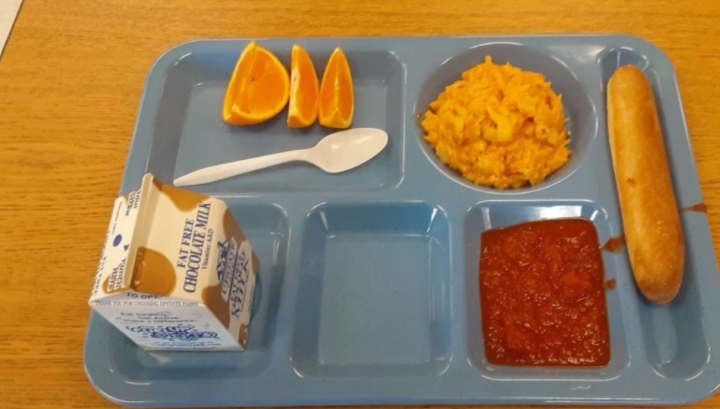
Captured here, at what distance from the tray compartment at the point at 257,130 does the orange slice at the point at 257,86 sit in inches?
1.2

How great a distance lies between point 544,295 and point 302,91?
64 cm

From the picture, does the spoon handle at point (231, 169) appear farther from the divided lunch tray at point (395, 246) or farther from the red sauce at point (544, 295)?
the red sauce at point (544, 295)

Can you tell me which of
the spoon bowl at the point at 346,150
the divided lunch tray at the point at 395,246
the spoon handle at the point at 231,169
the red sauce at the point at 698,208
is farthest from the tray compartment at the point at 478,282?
the spoon handle at the point at 231,169

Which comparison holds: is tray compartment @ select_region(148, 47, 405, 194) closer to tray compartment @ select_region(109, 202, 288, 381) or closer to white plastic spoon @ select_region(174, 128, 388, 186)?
white plastic spoon @ select_region(174, 128, 388, 186)

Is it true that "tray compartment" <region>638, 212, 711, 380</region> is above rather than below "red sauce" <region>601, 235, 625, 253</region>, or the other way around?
below

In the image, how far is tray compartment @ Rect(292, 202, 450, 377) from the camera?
1.01 meters

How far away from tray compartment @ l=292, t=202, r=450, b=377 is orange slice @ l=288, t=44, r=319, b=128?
0.23m

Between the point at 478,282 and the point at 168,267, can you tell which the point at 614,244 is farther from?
the point at 168,267

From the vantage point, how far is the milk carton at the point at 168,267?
2.49ft

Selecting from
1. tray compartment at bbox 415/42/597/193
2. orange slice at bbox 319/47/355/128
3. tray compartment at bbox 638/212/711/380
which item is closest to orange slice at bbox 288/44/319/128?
orange slice at bbox 319/47/355/128

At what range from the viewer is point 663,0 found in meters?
1.36

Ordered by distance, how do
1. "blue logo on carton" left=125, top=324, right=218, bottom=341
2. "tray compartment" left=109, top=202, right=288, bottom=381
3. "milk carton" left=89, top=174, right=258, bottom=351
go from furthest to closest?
"tray compartment" left=109, top=202, right=288, bottom=381 → "blue logo on carton" left=125, top=324, right=218, bottom=341 → "milk carton" left=89, top=174, right=258, bottom=351

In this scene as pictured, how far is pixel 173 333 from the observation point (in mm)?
892

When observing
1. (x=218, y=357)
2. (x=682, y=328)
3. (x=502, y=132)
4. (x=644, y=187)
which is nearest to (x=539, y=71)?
(x=502, y=132)
